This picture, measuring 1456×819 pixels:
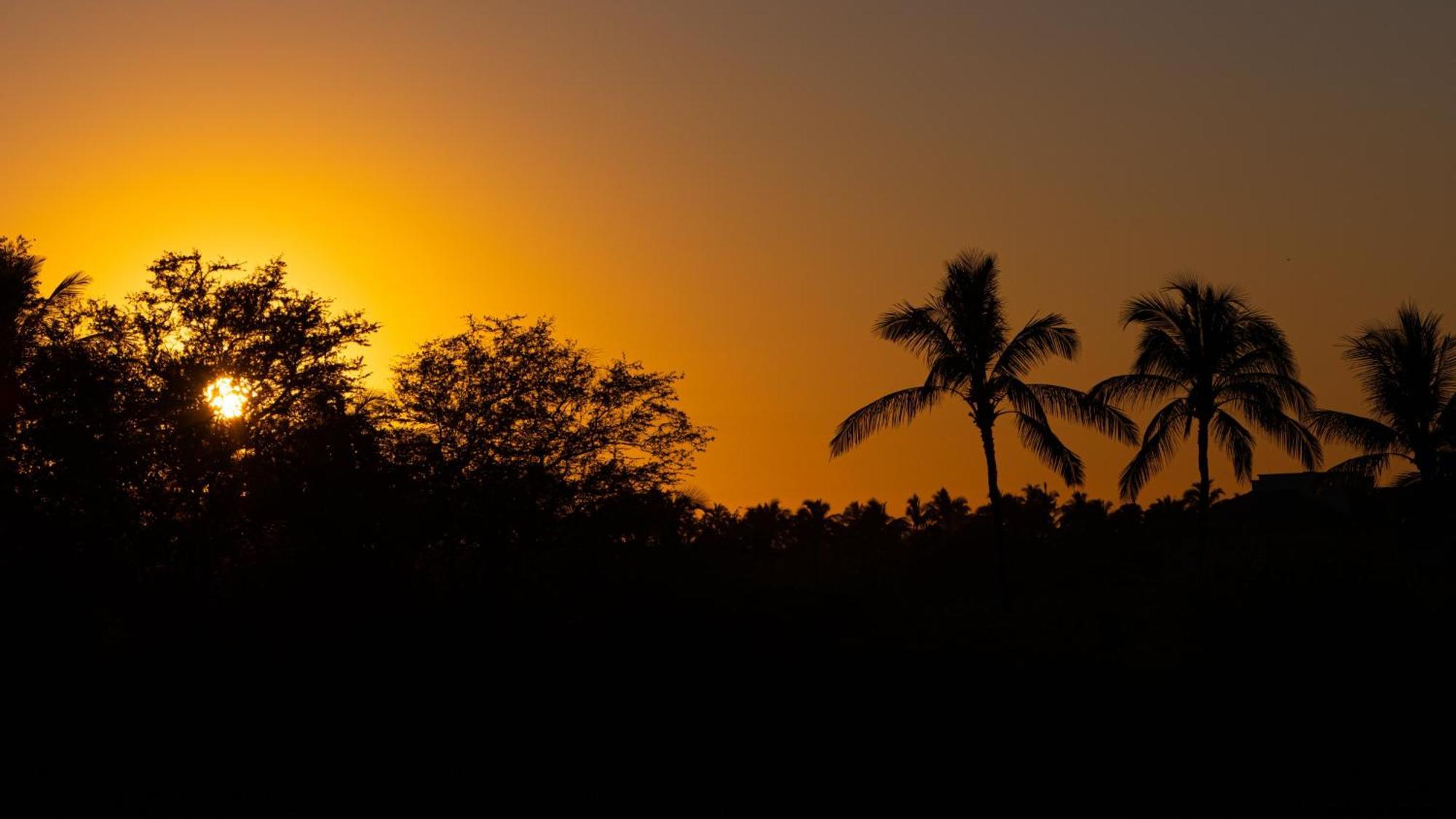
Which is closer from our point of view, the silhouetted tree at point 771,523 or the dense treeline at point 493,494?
the dense treeline at point 493,494

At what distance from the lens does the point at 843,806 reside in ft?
113

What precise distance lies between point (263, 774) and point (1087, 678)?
21991mm

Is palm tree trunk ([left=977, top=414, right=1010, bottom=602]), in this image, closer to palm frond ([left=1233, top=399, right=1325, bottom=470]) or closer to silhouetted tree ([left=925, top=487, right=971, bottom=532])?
palm frond ([left=1233, top=399, right=1325, bottom=470])

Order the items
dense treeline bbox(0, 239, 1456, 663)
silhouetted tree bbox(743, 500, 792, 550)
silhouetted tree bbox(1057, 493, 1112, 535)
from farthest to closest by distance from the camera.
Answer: silhouetted tree bbox(743, 500, 792, 550)
silhouetted tree bbox(1057, 493, 1112, 535)
dense treeline bbox(0, 239, 1456, 663)

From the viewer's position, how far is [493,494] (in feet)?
165

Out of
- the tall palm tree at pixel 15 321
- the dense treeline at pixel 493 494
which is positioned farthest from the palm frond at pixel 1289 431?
the tall palm tree at pixel 15 321

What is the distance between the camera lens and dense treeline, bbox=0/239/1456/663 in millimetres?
44312

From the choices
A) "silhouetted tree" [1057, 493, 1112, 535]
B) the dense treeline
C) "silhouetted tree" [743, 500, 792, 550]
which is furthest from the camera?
"silhouetted tree" [743, 500, 792, 550]

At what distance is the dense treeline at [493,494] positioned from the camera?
44312 millimetres

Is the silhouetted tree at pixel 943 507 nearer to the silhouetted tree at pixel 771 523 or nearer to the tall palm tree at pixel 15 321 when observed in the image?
the silhouetted tree at pixel 771 523

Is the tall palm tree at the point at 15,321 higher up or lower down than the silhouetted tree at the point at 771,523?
lower down

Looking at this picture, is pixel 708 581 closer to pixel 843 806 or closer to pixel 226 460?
pixel 226 460

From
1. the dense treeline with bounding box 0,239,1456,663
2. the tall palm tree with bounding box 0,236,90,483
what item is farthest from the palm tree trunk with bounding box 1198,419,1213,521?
the tall palm tree with bounding box 0,236,90,483

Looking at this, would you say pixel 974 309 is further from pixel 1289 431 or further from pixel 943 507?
pixel 943 507
